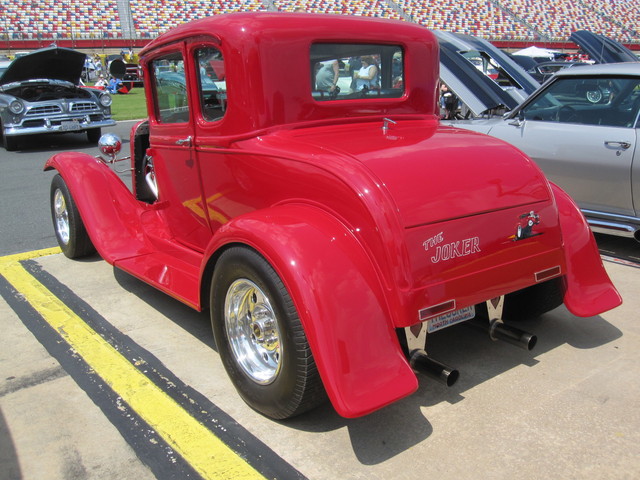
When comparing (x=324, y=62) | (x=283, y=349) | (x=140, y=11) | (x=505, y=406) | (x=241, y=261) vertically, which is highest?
(x=140, y=11)

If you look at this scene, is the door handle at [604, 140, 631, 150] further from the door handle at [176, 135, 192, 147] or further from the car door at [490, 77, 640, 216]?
the door handle at [176, 135, 192, 147]

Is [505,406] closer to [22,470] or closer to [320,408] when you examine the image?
[320,408]

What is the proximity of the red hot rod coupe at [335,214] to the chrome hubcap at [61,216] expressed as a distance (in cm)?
117

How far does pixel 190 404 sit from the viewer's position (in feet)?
9.71

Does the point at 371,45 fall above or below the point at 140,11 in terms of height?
below

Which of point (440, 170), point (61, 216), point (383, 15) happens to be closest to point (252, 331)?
point (440, 170)

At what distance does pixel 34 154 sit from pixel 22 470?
10344 mm

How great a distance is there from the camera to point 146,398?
3.01 metres

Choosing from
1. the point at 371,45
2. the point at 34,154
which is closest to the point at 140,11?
Answer: the point at 34,154

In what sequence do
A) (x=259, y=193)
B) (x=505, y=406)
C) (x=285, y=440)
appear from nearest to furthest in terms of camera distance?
1. (x=285, y=440)
2. (x=505, y=406)
3. (x=259, y=193)

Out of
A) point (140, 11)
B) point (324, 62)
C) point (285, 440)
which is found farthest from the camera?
point (140, 11)

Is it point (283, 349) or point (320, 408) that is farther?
point (320, 408)

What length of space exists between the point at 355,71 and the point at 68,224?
115 inches

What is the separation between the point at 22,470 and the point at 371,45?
293 centimetres
